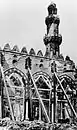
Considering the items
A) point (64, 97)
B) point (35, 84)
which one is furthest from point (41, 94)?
point (35, 84)

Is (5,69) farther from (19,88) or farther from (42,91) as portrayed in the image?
(42,91)

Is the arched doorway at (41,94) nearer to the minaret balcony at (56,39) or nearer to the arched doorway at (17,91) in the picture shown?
the arched doorway at (17,91)

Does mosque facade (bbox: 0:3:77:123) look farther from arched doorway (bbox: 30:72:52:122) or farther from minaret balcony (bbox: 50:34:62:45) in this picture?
minaret balcony (bbox: 50:34:62:45)

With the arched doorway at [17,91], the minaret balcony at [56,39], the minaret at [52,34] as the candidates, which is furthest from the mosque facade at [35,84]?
the minaret balcony at [56,39]

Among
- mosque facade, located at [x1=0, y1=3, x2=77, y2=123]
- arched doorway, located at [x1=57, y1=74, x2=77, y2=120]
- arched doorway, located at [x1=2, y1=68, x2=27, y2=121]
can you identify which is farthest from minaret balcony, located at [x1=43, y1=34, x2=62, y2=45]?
arched doorway, located at [x1=2, y1=68, x2=27, y2=121]

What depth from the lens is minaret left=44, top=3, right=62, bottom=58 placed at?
100ft

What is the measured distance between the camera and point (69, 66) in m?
27.4

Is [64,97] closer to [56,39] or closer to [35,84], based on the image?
A: [35,84]

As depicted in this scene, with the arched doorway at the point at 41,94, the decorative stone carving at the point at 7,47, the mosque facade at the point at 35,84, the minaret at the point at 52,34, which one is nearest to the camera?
the mosque facade at the point at 35,84

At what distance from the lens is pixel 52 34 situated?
3069cm

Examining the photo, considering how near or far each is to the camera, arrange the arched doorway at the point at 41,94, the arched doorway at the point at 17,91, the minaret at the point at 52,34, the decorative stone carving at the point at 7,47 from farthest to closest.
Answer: the minaret at the point at 52,34
the arched doorway at the point at 41,94
the arched doorway at the point at 17,91
the decorative stone carving at the point at 7,47

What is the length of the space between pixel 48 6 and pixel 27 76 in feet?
37.3

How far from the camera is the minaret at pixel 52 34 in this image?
30.6 meters

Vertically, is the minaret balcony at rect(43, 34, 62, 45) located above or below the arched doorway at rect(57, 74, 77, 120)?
above
